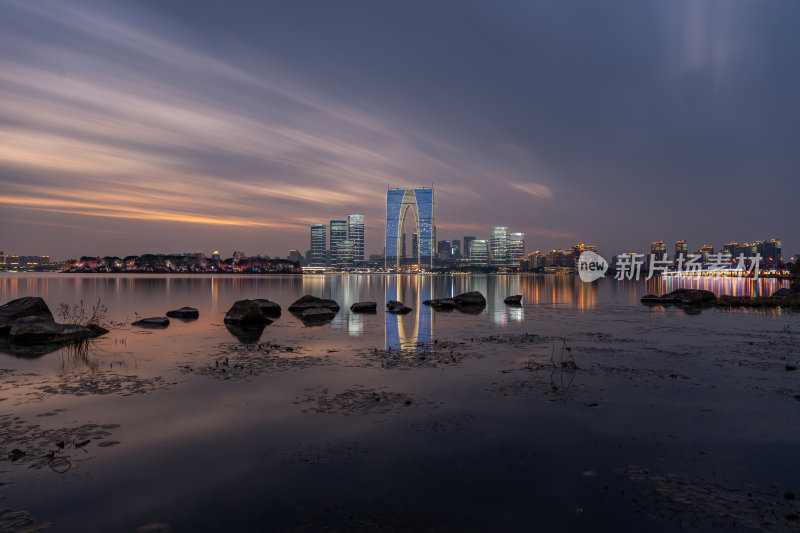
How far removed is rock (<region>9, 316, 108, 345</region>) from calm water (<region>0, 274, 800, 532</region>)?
316 centimetres

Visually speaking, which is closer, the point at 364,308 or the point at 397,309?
the point at 364,308

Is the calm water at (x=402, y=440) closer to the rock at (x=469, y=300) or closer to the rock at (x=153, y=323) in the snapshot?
the rock at (x=153, y=323)

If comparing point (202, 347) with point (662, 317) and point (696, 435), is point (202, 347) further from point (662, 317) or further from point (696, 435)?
point (662, 317)

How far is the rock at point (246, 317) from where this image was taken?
35.2 meters

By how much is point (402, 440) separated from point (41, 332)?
25.1 m

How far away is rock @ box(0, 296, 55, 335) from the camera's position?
2836 centimetres

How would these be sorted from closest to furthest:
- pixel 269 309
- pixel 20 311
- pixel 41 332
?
pixel 41 332 < pixel 20 311 < pixel 269 309

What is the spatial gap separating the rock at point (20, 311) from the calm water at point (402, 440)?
741 centimetres

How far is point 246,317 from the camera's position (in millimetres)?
35406

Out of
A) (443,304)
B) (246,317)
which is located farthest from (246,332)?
(443,304)

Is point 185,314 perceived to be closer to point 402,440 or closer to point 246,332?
point 246,332

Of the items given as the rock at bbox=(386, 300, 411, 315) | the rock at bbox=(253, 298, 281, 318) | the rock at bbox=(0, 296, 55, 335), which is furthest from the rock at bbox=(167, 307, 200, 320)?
the rock at bbox=(386, 300, 411, 315)

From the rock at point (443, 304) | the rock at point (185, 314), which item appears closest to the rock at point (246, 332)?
the rock at point (185, 314)

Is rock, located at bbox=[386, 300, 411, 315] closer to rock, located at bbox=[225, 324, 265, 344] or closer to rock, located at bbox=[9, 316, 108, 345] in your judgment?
rock, located at bbox=[225, 324, 265, 344]
